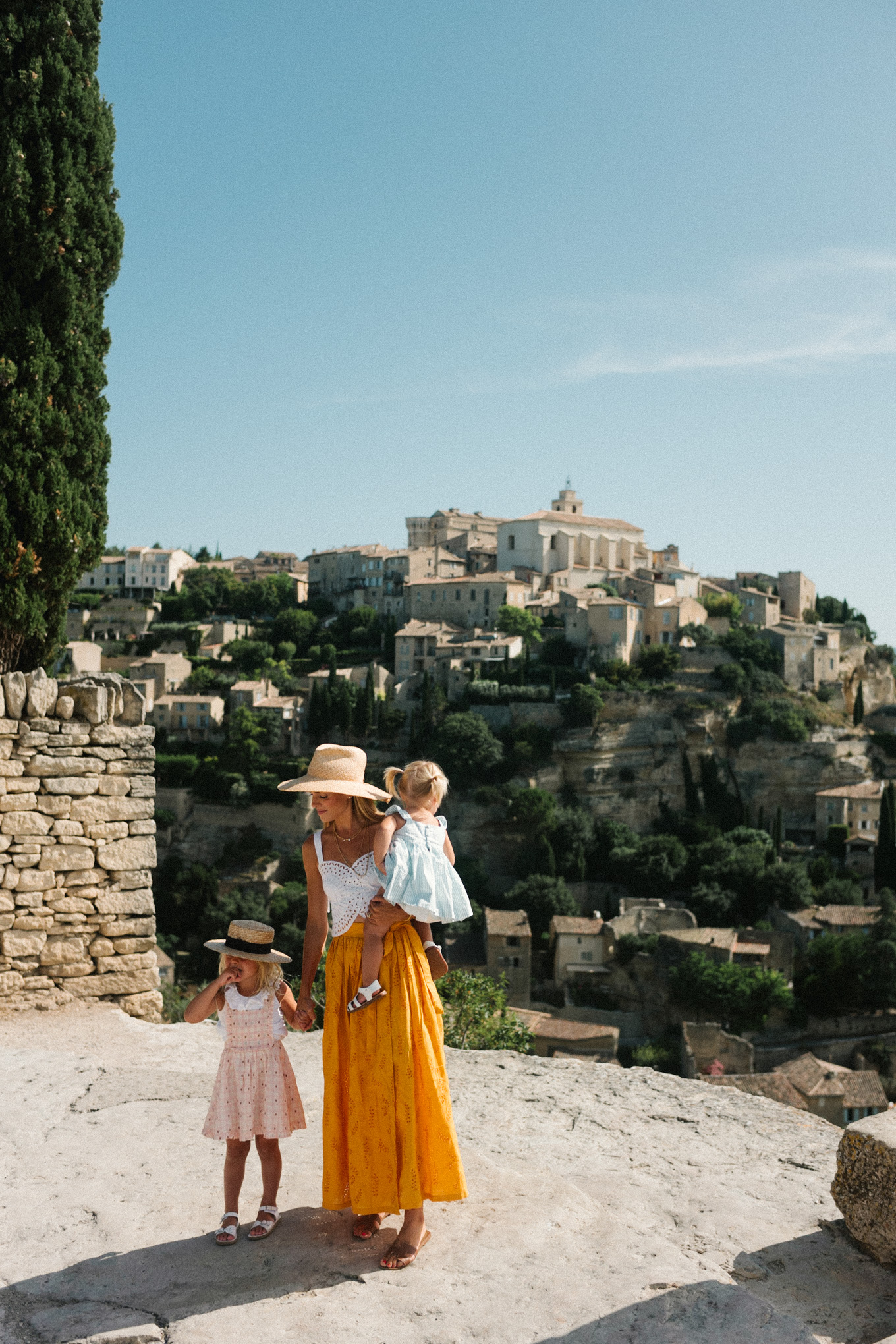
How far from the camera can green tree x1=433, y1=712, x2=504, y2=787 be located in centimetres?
5097

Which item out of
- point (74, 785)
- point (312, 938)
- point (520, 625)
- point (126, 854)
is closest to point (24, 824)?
point (74, 785)

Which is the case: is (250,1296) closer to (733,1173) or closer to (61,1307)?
(61,1307)

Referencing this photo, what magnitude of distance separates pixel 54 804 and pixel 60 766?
0.23 m

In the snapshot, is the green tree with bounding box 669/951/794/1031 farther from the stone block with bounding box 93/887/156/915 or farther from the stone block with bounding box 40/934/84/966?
the stone block with bounding box 40/934/84/966

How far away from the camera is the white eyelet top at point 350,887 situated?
3.37m

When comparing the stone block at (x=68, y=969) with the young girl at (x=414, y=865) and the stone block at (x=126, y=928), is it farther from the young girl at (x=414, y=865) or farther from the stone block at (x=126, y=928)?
the young girl at (x=414, y=865)

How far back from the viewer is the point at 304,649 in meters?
66.4

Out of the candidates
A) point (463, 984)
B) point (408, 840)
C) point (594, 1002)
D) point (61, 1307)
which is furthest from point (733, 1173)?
point (594, 1002)

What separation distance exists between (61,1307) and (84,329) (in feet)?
19.0

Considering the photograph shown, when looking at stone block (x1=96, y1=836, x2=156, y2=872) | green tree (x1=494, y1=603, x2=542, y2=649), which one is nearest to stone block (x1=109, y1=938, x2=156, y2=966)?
stone block (x1=96, y1=836, x2=156, y2=872)

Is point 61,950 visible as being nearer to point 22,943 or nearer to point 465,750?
point 22,943

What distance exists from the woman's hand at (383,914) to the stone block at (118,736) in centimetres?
343

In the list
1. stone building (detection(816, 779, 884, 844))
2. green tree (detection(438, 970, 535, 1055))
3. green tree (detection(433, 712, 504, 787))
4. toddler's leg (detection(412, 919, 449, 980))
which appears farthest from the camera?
green tree (detection(433, 712, 504, 787))

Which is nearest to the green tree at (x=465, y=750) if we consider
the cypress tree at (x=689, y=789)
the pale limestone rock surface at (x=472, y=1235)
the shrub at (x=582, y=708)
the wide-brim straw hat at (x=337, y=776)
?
the shrub at (x=582, y=708)
